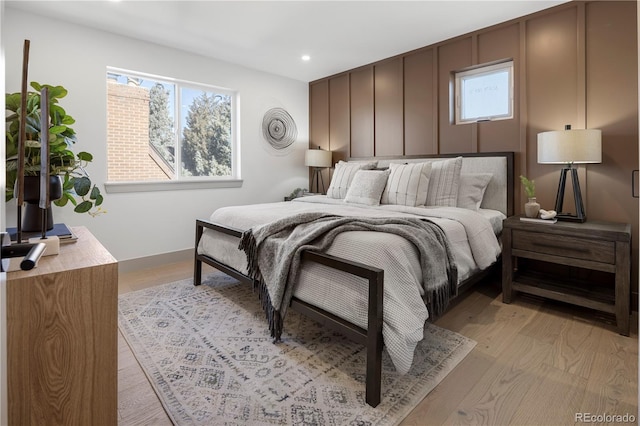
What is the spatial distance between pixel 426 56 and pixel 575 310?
2.78 meters

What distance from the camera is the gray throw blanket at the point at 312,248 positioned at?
5.76 ft

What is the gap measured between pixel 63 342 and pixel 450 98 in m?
3.60

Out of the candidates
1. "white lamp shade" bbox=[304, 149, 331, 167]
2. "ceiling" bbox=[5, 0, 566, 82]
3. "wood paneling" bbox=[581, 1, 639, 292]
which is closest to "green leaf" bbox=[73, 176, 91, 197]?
"ceiling" bbox=[5, 0, 566, 82]

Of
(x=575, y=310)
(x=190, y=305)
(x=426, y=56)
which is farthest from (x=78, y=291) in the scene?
(x=426, y=56)

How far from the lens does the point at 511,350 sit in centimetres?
190

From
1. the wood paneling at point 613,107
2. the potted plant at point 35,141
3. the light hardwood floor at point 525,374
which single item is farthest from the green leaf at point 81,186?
the wood paneling at point 613,107

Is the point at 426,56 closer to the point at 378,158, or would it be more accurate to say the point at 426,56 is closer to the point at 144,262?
the point at 378,158

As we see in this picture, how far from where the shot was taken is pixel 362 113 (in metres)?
4.28

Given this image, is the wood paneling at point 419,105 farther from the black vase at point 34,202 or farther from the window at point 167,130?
the black vase at point 34,202

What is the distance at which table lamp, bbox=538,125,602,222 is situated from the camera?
7.54 ft

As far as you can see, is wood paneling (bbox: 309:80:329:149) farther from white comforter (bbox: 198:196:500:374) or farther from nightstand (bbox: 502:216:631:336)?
nightstand (bbox: 502:216:631:336)

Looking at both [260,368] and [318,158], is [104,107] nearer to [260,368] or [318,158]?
[318,158]

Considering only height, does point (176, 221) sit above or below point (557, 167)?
below

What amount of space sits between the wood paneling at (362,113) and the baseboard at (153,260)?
2475mm
